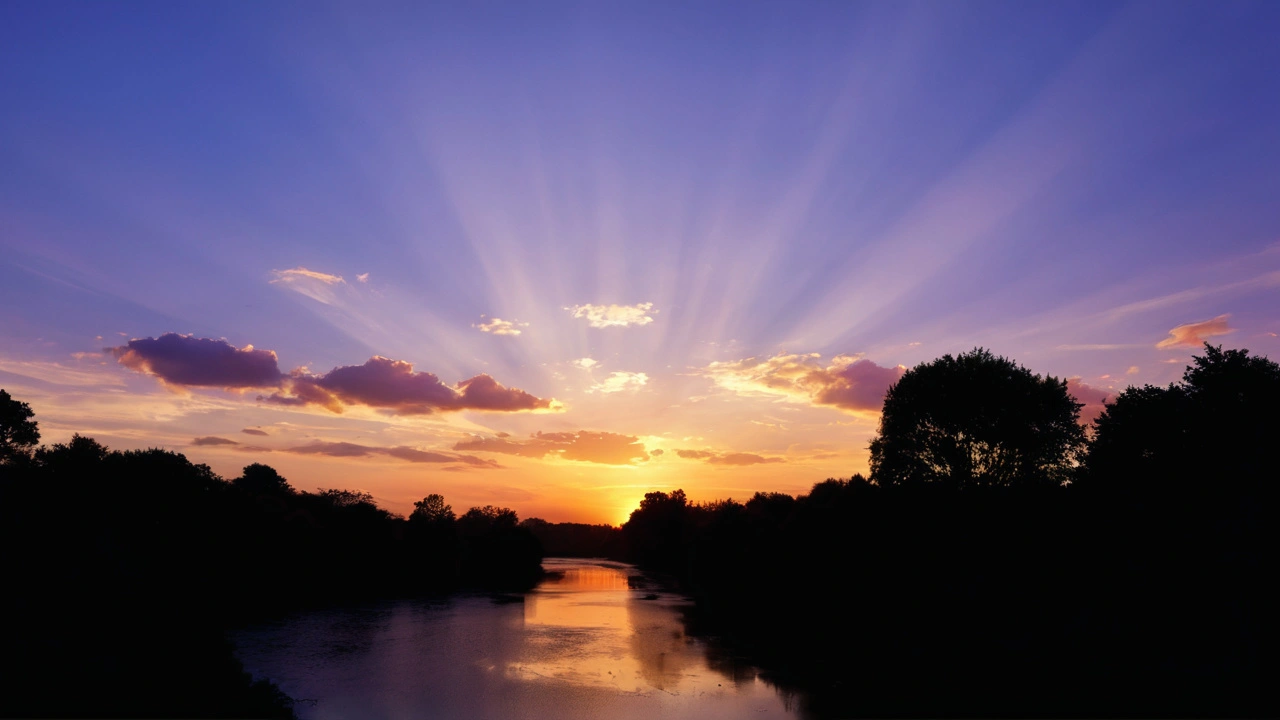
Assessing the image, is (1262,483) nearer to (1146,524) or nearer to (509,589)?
(1146,524)

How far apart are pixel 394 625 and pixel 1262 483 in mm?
56551

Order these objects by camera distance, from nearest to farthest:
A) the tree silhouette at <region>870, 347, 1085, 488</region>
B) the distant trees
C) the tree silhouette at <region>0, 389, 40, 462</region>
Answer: the distant trees → the tree silhouette at <region>870, 347, 1085, 488</region> → the tree silhouette at <region>0, 389, 40, 462</region>

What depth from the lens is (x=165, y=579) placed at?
155 ft

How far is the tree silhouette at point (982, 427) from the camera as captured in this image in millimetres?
52469

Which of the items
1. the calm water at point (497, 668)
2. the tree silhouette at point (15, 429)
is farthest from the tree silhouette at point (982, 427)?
the tree silhouette at point (15, 429)

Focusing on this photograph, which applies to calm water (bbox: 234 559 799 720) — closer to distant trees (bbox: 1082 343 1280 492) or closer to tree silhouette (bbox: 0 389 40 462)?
distant trees (bbox: 1082 343 1280 492)

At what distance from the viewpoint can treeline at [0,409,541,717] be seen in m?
20.0

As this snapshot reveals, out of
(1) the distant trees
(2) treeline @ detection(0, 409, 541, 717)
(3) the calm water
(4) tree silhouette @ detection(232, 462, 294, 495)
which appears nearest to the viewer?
(2) treeline @ detection(0, 409, 541, 717)

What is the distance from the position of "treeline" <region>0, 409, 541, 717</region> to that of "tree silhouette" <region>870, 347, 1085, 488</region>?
166 feet

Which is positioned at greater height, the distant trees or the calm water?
the distant trees

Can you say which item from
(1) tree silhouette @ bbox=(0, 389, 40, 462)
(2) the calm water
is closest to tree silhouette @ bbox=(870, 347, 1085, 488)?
(2) the calm water

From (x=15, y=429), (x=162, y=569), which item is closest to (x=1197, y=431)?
(x=162, y=569)

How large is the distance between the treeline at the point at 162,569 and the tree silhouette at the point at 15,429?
0.14m

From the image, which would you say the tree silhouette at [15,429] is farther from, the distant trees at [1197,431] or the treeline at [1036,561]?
the distant trees at [1197,431]
